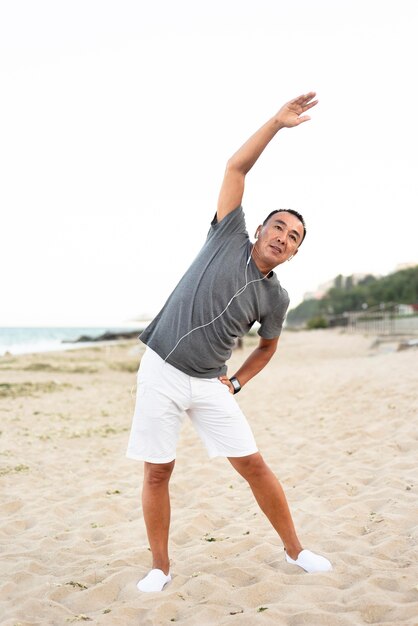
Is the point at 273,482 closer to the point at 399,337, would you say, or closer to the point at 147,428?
the point at 147,428

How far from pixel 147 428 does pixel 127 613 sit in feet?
2.88

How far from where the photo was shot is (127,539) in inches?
160

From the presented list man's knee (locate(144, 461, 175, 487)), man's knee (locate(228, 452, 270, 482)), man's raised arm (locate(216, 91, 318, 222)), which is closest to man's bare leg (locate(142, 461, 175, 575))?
man's knee (locate(144, 461, 175, 487))

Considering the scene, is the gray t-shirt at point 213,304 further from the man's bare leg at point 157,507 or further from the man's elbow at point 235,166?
the man's bare leg at point 157,507

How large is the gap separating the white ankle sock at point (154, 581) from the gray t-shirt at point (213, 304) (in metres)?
1.11

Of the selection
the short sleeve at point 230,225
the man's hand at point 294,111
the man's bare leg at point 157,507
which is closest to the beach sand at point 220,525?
the man's bare leg at point 157,507

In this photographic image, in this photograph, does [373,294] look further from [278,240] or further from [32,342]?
[278,240]

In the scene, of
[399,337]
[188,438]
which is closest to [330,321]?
[399,337]

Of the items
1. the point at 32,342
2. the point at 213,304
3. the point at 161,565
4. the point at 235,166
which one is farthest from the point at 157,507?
the point at 32,342

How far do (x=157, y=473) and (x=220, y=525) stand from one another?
1408mm

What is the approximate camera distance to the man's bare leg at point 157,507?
3.09 metres

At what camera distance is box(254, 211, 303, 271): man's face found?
9.78 ft

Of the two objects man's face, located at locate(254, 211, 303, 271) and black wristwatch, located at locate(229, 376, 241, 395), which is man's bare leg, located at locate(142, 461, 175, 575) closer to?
black wristwatch, located at locate(229, 376, 241, 395)

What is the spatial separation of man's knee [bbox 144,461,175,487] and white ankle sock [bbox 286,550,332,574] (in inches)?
33.8
